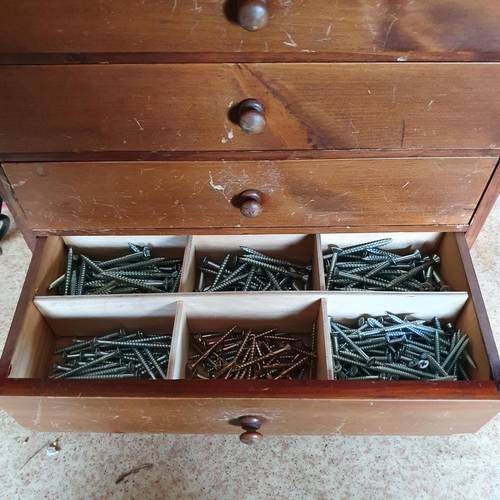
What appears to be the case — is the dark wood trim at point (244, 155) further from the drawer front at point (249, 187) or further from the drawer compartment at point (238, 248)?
the drawer compartment at point (238, 248)

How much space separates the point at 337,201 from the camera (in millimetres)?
1098

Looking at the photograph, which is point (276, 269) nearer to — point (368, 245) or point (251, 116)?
point (368, 245)

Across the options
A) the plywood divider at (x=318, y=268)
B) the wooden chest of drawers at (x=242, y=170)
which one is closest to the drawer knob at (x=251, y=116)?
the wooden chest of drawers at (x=242, y=170)

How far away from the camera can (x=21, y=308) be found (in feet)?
3.55

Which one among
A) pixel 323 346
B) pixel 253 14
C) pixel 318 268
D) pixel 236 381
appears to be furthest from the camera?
pixel 318 268

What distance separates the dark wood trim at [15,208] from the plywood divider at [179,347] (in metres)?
0.42

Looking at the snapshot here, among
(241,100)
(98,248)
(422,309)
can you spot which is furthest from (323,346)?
(98,248)

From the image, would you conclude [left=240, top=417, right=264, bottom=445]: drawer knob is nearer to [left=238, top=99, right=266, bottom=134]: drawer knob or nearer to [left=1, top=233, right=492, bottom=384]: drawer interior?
[left=1, top=233, right=492, bottom=384]: drawer interior

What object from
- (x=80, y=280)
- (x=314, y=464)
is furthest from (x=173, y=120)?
(x=314, y=464)

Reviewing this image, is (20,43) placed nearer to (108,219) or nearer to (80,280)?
(108,219)

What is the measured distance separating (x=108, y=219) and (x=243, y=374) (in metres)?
0.49

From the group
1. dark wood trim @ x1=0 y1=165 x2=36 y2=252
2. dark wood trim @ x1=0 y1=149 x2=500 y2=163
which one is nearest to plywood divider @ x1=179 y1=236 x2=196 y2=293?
dark wood trim @ x1=0 y1=149 x2=500 y2=163

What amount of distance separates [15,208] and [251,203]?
548 millimetres

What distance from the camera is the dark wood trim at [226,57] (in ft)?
2.69
